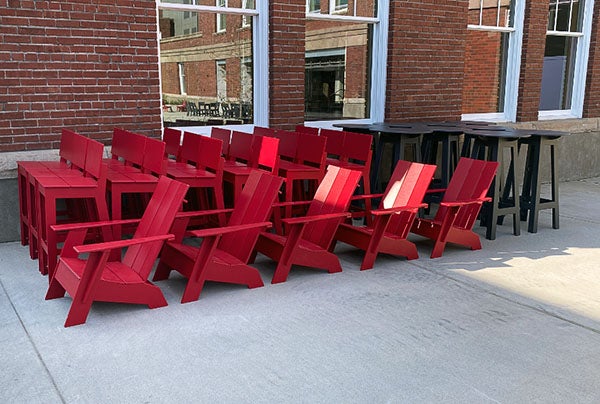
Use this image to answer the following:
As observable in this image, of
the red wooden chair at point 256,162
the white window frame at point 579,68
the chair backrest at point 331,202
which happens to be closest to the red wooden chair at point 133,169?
the red wooden chair at point 256,162

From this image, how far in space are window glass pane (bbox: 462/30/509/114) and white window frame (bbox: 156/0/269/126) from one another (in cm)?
381

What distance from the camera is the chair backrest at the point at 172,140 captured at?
20.7ft

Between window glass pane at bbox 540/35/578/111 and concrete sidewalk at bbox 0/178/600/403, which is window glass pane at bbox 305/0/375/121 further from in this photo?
window glass pane at bbox 540/35/578/111

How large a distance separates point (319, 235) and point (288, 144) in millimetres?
1715

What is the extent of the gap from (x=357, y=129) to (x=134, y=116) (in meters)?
2.81

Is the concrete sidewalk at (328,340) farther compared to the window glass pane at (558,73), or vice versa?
the window glass pane at (558,73)

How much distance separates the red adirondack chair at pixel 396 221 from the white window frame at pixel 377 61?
9.16ft

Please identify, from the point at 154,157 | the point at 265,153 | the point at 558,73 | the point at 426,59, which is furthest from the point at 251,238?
the point at 558,73

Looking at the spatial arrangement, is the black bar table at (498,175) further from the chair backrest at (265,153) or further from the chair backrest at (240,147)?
the chair backrest at (240,147)

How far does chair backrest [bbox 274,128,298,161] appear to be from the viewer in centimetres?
633

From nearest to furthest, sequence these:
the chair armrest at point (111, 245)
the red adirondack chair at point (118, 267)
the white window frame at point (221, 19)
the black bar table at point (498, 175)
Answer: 1. the chair armrest at point (111, 245)
2. the red adirondack chair at point (118, 267)
3. the black bar table at point (498, 175)
4. the white window frame at point (221, 19)

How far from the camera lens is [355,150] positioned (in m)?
6.45

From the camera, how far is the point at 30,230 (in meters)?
5.21

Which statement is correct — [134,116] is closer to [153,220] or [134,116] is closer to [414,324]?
[153,220]
